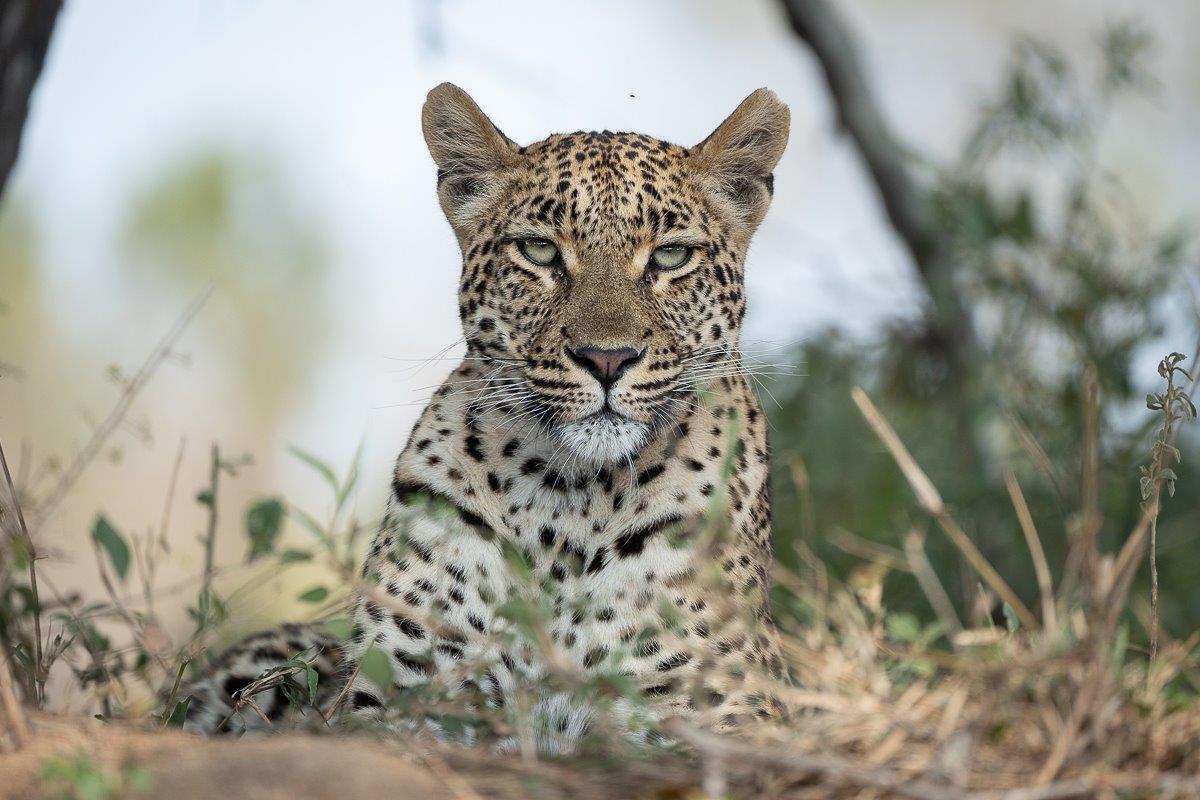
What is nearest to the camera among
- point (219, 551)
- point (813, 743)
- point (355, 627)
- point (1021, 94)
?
point (813, 743)

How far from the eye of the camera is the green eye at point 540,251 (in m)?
6.14

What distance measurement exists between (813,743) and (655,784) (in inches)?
15.1

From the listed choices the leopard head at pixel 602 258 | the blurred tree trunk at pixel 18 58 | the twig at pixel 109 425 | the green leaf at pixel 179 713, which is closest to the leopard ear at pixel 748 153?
the leopard head at pixel 602 258

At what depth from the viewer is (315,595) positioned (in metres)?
4.07

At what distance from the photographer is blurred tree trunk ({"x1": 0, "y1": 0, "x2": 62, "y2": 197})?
661cm

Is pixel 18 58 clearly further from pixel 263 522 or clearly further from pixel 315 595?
pixel 315 595

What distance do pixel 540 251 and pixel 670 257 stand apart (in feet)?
1.81

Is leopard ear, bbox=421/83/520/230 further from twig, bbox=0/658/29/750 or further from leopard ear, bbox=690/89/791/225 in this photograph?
twig, bbox=0/658/29/750

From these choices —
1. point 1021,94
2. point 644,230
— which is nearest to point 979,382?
point 1021,94

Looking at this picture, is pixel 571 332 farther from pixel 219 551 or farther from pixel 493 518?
pixel 219 551

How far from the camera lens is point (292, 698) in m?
4.75

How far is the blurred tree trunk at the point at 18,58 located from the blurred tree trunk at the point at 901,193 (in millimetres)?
6500

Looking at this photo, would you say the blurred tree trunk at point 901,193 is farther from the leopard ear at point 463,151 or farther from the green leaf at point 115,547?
the green leaf at point 115,547

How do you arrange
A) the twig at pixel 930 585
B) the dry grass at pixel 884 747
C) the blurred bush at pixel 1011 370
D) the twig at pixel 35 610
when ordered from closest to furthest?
1. the dry grass at pixel 884 747
2. the twig at pixel 930 585
3. the twig at pixel 35 610
4. the blurred bush at pixel 1011 370
